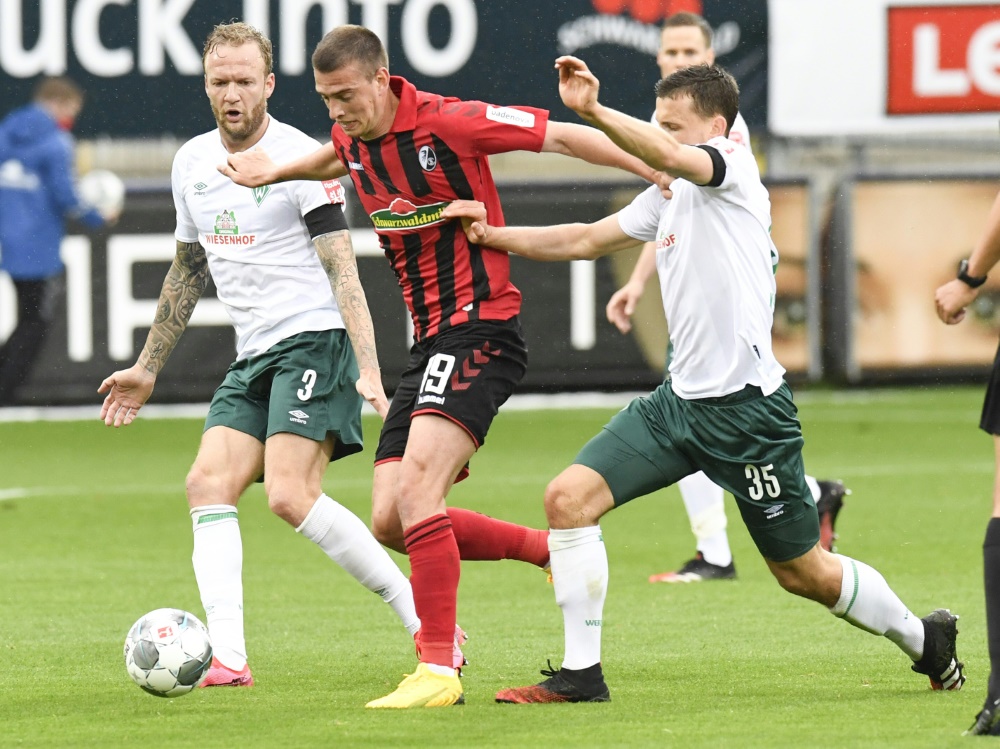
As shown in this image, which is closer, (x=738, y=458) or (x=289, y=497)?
(x=738, y=458)

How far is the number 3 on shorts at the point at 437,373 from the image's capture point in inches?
218

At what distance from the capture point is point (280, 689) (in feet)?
18.8

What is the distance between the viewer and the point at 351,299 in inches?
237

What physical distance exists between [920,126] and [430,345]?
12.0 m

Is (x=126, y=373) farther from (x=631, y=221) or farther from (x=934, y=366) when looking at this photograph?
(x=934, y=366)

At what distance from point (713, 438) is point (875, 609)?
74 centimetres

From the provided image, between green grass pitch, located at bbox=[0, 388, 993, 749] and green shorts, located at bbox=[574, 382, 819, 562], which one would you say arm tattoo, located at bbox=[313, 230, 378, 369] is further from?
green grass pitch, located at bbox=[0, 388, 993, 749]

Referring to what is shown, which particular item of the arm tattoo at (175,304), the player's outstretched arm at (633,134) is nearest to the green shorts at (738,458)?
the player's outstretched arm at (633,134)

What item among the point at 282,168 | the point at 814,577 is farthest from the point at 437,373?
the point at 814,577

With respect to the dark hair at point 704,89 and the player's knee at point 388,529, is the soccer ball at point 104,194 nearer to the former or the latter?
the player's knee at point 388,529

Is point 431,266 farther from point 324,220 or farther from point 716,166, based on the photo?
point 716,166

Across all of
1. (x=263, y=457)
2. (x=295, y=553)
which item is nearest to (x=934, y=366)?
(x=295, y=553)

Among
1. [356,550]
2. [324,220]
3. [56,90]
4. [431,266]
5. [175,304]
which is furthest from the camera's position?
[56,90]

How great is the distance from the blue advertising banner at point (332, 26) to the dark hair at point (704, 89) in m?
10.7
